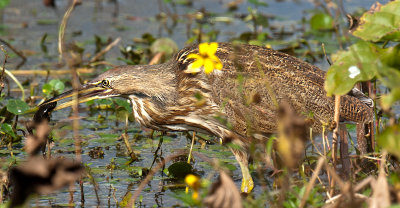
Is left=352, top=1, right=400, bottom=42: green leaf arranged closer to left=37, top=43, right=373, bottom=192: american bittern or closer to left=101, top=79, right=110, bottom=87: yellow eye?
left=37, top=43, right=373, bottom=192: american bittern

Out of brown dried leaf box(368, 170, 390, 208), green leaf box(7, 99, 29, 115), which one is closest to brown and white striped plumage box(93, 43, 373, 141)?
green leaf box(7, 99, 29, 115)

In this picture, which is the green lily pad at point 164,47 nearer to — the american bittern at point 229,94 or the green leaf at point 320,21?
the green leaf at point 320,21

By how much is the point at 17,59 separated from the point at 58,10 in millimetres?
1603

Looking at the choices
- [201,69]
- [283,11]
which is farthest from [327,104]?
[283,11]

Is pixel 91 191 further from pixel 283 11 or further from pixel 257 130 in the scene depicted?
pixel 283 11

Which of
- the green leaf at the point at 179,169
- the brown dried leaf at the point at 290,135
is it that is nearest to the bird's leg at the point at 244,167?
the green leaf at the point at 179,169

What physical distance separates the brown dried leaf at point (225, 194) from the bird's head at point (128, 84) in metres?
1.97

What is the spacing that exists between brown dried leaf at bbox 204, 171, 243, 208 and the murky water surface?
143 centimetres

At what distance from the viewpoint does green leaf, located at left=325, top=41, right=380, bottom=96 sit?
9.46ft

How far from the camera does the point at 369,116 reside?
13.1 ft

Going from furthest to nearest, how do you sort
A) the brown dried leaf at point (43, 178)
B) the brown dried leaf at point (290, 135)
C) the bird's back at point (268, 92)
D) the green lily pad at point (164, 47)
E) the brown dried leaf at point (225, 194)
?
the green lily pad at point (164, 47) < the bird's back at point (268, 92) < the brown dried leaf at point (225, 194) < the brown dried leaf at point (290, 135) < the brown dried leaf at point (43, 178)

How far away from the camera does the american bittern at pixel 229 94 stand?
4.04 meters

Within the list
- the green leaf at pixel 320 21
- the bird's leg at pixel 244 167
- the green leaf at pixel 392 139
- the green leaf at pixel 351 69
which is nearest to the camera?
the green leaf at pixel 392 139

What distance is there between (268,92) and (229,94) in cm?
23
